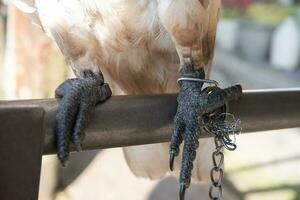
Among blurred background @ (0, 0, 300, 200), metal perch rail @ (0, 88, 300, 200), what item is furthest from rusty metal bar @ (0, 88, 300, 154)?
blurred background @ (0, 0, 300, 200)

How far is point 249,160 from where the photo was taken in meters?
2.73

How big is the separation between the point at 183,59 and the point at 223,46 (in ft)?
13.2

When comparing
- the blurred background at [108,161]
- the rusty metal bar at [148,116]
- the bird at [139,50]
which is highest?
the rusty metal bar at [148,116]

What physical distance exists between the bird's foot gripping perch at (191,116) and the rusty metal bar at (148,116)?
35 mm

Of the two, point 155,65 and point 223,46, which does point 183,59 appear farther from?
point 223,46

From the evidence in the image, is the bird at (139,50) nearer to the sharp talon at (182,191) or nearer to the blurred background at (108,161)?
the sharp talon at (182,191)

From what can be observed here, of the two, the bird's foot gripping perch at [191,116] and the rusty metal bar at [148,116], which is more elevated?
the rusty metal bar at [148,116]

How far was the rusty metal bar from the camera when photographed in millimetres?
706

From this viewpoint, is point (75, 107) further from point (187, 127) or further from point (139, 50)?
point (139, 50)

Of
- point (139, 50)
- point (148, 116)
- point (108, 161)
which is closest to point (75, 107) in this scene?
point (148, 116)

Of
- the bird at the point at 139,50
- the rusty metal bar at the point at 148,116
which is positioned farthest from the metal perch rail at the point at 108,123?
the bird at the point at 139,50

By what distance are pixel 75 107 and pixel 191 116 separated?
7.8 inches

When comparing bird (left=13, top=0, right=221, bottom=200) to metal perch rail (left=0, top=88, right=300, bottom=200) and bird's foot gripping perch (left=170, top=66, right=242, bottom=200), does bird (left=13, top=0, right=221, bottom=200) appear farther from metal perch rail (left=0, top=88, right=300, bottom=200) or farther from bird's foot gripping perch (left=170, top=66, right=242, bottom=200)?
metal perch rail (left=0, top=88, right=300, bottom=200)

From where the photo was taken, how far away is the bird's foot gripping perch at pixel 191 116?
2.89 ft
